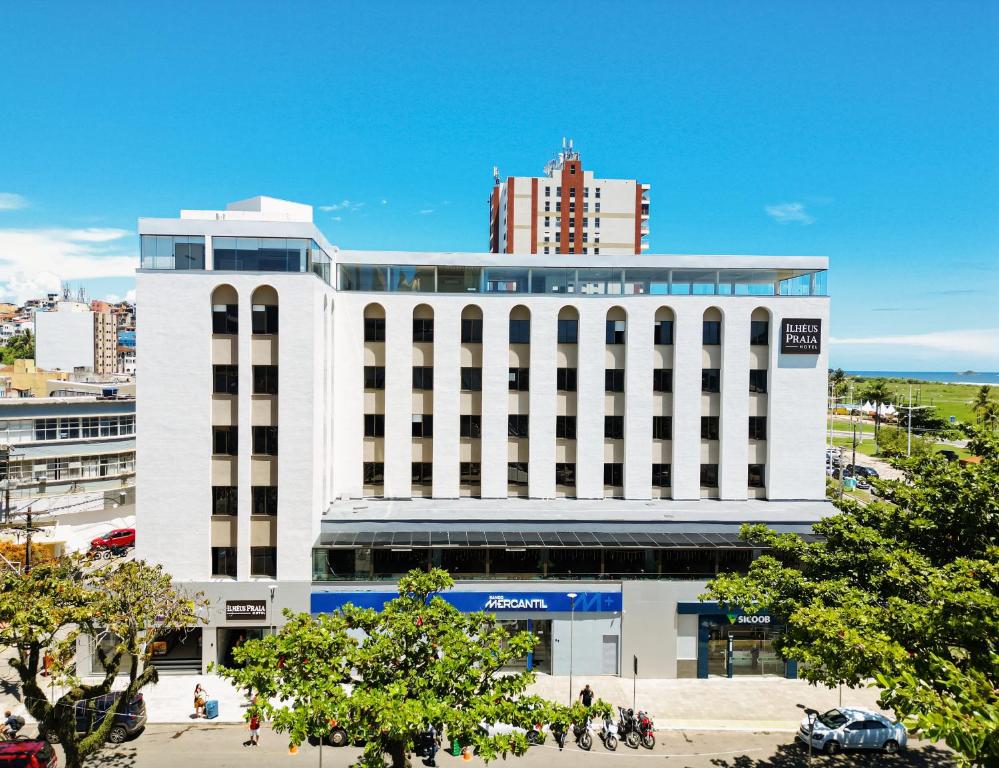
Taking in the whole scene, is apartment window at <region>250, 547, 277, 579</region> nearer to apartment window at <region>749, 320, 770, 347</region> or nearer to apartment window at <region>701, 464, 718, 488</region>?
apartment window at <region>701, 464, 718, 488</region>

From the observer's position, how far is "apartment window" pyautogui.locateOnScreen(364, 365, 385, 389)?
41875mm

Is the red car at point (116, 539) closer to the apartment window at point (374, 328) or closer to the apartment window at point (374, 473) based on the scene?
the apartment window at point (374, 473)

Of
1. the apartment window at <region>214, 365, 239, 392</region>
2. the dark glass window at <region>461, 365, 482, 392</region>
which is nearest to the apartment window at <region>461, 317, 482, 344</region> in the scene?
the dark glass window at <region>461, 365, 482, 392</region>

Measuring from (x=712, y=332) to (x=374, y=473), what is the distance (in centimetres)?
2554

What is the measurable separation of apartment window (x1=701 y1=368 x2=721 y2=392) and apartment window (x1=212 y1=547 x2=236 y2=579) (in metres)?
31.9

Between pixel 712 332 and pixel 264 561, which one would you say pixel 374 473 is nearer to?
pixel 264 561

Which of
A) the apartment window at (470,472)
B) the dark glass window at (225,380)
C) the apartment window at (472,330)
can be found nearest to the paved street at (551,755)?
the dark glass window at (225,380)

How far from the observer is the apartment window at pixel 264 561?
34750mm

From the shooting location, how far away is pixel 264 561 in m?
34.8

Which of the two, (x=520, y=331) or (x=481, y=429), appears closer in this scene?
(x=481, y=429)

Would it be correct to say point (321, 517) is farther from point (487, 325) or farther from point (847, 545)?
point (847, 545)

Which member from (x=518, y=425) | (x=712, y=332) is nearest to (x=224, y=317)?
(x=518, y=425)

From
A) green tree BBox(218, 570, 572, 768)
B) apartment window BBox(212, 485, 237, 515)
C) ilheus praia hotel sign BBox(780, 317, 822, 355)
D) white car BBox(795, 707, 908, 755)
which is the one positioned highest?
ilheus praia hotel sign BBox(780, 317, 822, 355)

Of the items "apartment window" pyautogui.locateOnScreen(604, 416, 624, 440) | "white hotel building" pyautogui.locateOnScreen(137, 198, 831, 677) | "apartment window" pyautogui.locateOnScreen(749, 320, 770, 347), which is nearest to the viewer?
"white hotel building" pyautogui.locateOnScreen(137, 198, 831, 677)
